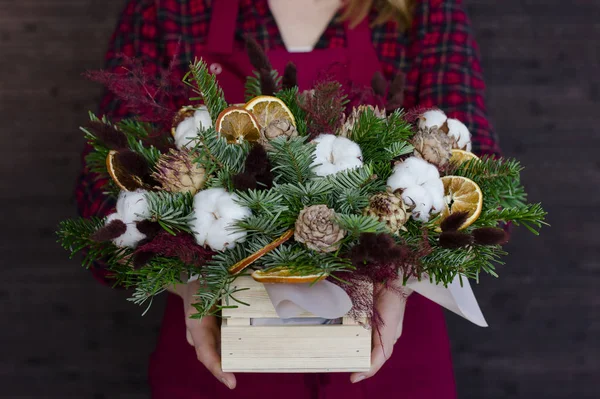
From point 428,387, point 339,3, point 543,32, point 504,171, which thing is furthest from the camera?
point 543,32

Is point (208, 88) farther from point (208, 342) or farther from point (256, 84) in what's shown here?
point (208, 342)

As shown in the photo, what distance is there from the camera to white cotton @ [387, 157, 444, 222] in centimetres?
54

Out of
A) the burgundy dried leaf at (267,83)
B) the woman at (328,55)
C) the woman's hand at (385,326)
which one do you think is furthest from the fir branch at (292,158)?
the woman at (328,55)

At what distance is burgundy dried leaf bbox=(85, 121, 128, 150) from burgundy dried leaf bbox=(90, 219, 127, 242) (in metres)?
0.09

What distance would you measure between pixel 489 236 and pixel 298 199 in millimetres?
180

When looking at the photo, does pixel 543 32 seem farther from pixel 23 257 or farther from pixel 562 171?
pixel 23 257

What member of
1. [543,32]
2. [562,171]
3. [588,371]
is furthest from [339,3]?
[588,371]

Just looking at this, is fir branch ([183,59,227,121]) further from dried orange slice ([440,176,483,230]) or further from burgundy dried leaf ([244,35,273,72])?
dried orange slice ([440,176,483,230])

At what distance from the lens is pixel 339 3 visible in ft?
3.27

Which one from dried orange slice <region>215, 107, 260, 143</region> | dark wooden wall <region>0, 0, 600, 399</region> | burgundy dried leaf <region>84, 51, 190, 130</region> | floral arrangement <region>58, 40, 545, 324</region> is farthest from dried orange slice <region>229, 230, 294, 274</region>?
dark wooden wall <region>0, 0, 600, 399</region>

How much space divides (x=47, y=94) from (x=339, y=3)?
0.70 metres

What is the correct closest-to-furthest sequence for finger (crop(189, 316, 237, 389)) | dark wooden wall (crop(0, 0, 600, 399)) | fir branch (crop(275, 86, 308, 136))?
fir branch (crop(275, 86, 308, 136)) < finger (crop(189, 316, 237, 389)) < dark wooden wall (crop(0, 0, 600, 399))

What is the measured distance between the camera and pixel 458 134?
64 centimetres

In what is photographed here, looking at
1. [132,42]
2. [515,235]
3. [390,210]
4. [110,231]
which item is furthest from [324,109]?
[515,235]
